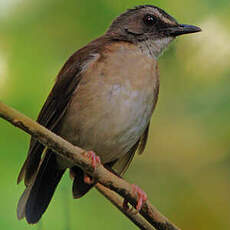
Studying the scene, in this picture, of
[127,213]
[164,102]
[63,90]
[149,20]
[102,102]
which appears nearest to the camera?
[127,213]

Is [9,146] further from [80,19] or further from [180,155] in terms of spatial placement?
[180,155]

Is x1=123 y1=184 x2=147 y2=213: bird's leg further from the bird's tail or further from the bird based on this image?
the bird's tail

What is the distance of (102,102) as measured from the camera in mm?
2770

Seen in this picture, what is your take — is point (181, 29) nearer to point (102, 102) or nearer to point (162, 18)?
point (162, 18)

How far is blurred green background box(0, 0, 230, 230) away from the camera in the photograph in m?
1.91

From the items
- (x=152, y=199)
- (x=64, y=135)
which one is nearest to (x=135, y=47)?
(x=64, y=135)

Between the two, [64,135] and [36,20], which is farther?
[64,135]

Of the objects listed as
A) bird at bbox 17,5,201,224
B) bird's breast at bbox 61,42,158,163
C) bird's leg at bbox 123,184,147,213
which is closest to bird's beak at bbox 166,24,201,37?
bird at bbox 17,5,201,224

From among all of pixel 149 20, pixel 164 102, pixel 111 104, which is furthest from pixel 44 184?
pixel 149 20

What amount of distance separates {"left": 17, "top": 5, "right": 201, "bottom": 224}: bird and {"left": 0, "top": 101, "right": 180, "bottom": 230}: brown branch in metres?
0.58

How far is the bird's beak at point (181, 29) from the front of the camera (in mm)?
2779

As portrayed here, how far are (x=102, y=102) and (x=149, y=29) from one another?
28.1 inches

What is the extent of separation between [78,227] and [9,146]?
15.6 inches

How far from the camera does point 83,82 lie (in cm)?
286
